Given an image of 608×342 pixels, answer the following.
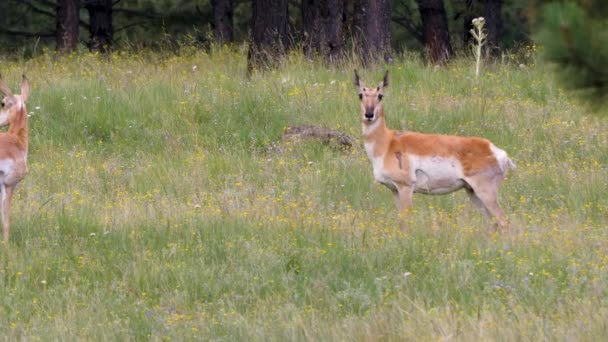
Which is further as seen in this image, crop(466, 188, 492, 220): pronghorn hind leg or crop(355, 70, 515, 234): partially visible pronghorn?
crop(466, 188, 492, 220): pronghorn hind leg

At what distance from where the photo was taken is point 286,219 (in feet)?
32.0

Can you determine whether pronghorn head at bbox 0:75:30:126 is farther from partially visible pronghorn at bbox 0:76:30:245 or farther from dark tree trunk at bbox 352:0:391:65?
dark tree trunk at bbox 352:0:391:65

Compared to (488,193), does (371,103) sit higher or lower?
higher

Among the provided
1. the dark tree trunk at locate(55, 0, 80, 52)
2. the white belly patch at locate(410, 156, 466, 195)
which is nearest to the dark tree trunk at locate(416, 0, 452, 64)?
the dark tree trunk at locate(55, 0, 80, 52)

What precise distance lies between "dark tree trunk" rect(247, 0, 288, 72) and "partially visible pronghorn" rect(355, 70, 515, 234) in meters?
7.74

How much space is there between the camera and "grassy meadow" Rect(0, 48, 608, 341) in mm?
7484

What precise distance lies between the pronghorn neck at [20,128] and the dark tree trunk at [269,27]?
7.90 m

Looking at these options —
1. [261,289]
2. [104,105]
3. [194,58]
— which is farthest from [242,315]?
[194,58]

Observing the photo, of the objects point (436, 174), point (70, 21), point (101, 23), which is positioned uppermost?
point (436, 174)

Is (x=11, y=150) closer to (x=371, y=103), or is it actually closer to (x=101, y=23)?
(x=371, y=103)

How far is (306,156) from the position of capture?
42.3 ft

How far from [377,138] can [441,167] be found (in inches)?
28.4

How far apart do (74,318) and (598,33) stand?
4309 millimetres

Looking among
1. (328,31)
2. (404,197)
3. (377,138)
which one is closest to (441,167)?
(404,197)
